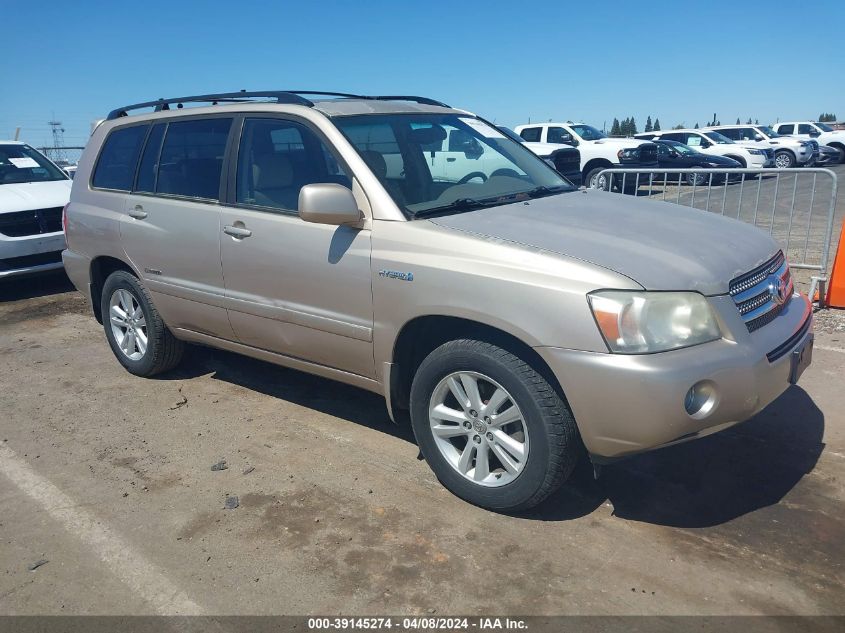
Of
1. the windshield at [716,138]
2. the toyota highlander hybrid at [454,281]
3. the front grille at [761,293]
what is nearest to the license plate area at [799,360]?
the toyota highlander hybrid at [454,281]

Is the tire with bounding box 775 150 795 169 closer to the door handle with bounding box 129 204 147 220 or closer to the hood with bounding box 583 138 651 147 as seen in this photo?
the hood with bounding box 583 138 651 147

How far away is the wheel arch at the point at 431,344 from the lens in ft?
10.4

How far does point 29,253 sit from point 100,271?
3.30 meters

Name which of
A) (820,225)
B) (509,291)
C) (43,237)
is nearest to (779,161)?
(820,225)

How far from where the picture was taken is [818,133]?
30.4m

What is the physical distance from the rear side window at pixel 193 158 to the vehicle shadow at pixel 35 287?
442 centimetres

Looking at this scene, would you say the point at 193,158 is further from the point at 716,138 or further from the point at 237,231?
the point at 716,138

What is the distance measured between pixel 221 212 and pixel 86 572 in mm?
2105

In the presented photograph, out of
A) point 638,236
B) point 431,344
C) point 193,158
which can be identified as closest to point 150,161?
point 193,158

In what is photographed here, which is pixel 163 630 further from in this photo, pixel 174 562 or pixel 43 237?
pixel 43 237

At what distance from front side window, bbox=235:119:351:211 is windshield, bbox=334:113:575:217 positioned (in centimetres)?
20

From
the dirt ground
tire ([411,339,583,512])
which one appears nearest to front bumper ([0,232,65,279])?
the dirt ground

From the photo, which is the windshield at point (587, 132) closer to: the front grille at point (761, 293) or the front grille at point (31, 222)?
the front grille at point (31, 222)

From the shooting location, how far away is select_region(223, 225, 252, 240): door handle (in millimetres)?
4152
